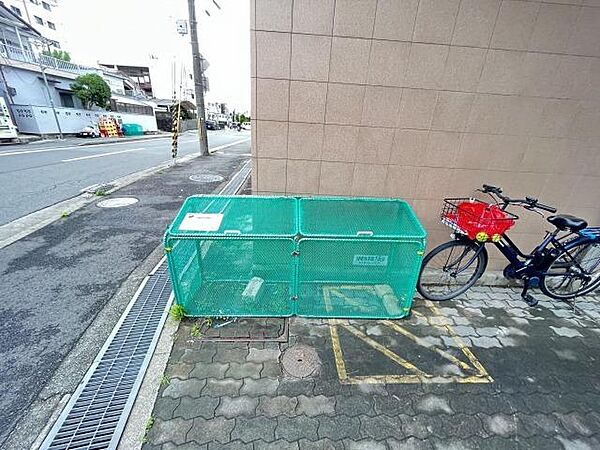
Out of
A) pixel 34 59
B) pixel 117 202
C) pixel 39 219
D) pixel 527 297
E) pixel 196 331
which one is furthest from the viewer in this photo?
pixel 34 59

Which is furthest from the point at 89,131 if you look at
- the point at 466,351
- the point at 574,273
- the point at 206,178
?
the point at 574,273

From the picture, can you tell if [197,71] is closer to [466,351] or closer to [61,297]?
[61,297]

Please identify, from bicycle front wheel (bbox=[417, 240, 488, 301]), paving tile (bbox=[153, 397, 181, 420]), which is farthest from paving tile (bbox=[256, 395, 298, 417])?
bicycle front wheel (bbox=[417, 240, 488, 301])

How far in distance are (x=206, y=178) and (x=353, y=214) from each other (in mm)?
7632

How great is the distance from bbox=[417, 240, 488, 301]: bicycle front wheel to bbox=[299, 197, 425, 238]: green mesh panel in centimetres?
60

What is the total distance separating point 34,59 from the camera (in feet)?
76.8

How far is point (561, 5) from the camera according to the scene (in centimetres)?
287

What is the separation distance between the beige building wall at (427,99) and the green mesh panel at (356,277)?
873 mm

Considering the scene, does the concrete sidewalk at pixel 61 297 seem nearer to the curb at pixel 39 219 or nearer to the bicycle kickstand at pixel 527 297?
the curb at pixel 39 219

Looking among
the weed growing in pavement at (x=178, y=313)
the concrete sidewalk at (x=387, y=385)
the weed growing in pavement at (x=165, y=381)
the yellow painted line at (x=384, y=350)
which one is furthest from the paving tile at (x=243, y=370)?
the yellow painted line at (x=384, y=350)

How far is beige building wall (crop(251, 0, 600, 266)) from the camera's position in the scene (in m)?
2.87

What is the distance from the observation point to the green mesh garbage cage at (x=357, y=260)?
290 centimetres

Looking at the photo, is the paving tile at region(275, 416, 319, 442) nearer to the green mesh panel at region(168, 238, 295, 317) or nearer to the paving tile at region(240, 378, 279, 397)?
the paving tile at region(240, 378, 279, 397)

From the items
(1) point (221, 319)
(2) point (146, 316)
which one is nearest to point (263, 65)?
(1) point (221, 319)
